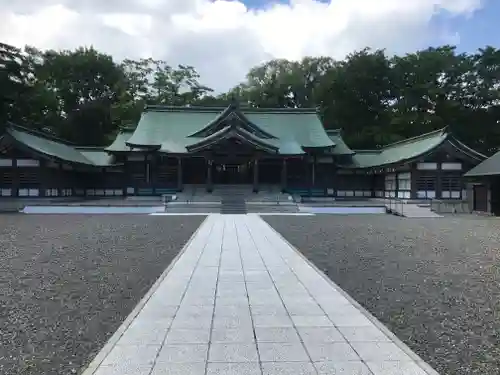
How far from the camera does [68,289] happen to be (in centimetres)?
659

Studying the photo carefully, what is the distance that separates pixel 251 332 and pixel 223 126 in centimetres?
2687

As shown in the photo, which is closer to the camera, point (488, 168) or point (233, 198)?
point (488, 168)

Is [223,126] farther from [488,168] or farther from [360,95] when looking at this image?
[360,95]

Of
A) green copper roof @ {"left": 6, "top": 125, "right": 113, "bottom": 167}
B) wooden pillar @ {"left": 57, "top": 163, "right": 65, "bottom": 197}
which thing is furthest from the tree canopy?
wooden pillar @ {"left": 57, "top": 163, "right": 65, "bottom": 197}

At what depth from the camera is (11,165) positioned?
25.5m

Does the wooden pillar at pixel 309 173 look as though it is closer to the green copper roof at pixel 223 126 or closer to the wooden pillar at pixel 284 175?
the green copper roof at pixel 223 126

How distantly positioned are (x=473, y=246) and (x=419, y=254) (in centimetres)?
241

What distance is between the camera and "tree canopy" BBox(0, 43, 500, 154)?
4175cm

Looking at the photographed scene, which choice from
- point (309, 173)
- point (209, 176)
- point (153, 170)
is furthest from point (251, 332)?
point (309, 173)

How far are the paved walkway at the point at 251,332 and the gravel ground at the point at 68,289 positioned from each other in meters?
0.38

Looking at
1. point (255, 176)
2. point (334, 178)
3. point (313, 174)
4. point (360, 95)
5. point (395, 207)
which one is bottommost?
Answer: point (395, 207)

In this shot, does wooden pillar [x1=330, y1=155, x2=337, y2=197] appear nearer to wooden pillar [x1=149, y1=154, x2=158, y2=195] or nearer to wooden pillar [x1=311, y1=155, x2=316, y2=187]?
wooden pillar [x1=311, y1=155, x2=316, y2=187]

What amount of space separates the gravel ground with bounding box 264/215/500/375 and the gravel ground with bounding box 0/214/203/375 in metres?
3.23

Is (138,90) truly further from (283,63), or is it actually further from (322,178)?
(322,178)
